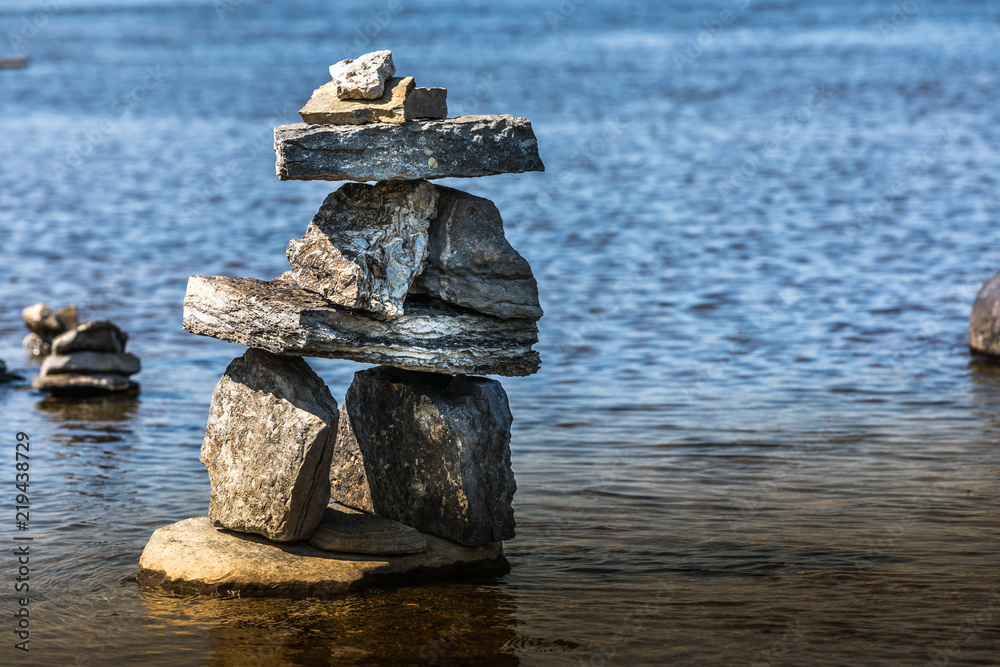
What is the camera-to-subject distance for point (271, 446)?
7.70 metres

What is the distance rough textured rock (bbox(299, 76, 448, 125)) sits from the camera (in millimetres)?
7602

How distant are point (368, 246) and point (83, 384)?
22.9 ft

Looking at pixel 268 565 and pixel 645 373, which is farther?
pixel 645 373

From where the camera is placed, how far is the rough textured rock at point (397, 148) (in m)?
7.60

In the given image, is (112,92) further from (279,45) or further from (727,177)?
(727,177)

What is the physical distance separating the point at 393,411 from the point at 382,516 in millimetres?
889

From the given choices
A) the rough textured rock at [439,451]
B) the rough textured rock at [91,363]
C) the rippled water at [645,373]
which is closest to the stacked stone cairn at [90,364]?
the rough textured rock at [91,363]

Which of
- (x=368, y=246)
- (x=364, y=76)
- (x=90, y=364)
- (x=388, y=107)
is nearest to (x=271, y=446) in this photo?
(x=368, y=246)

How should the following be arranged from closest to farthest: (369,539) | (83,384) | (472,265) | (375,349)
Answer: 1. (375,349)
2. (472,265)
3. (369,539)
4. (83,384)

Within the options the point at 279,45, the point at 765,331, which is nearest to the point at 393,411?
the point at 765,331

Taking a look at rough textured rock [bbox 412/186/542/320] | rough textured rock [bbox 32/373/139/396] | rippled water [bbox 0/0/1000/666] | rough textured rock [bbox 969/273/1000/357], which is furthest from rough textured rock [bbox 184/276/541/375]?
rough textured rock [bbox 969/273/1000/357]

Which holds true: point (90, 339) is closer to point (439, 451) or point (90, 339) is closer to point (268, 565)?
point (268, 565)

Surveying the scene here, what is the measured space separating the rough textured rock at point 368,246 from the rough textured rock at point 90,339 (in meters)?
6.52

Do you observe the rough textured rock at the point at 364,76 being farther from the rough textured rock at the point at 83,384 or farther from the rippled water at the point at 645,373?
the rough textured rock at the point at 83,384
